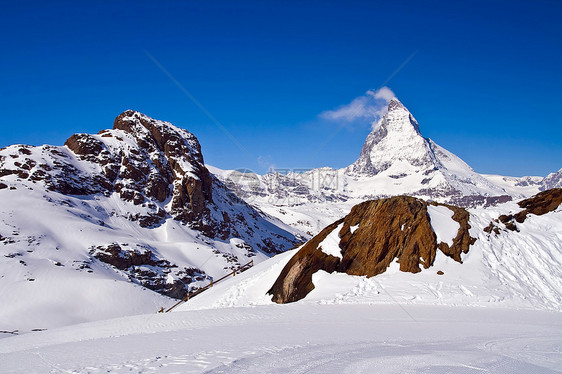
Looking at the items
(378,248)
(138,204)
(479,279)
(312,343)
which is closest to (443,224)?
(479,279)

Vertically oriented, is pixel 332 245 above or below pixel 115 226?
below

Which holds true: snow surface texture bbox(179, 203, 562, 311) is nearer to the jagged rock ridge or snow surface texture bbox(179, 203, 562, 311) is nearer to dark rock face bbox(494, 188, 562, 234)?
dark rock face bbox(494, 188, 562, 234)

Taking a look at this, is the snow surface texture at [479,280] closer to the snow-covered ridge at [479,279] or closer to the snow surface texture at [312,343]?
the snow-covered ridge at [479,279]

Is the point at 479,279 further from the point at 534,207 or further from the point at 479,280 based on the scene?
the point at 534,207

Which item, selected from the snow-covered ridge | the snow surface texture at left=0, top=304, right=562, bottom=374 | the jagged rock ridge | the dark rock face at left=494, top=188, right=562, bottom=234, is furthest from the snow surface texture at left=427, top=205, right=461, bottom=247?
the jagged rock ridge

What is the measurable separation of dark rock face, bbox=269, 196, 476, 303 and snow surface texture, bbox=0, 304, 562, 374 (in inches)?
177

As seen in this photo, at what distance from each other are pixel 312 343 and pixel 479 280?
15014 millimetres

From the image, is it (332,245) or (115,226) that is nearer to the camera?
(332,245)

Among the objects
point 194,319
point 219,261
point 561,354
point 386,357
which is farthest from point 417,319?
point 219,261

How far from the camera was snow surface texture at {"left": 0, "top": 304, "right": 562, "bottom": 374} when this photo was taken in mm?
9875

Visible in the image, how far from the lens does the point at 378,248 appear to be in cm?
2536

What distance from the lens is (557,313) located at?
19.2 metres

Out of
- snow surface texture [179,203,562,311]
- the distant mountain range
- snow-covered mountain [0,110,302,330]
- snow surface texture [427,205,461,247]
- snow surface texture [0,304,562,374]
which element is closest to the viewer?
snow surface texture [0,304,562,374]

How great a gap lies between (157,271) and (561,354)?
96.9m
